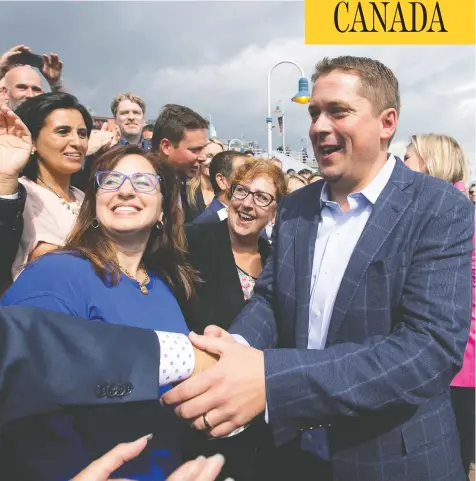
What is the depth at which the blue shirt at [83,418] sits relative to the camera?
4.31 feet

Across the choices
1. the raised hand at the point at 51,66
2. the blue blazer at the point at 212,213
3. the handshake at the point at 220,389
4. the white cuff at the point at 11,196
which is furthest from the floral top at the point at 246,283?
the raised hand at the point at 51,66

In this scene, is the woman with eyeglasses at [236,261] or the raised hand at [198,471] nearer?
the raised hand at [198,471]

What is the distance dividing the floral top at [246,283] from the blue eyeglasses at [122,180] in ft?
3.20

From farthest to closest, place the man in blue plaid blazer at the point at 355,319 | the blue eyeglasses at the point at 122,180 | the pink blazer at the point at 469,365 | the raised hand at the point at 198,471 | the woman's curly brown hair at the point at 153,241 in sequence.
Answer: the pink blazer at the point at 469,365 → the blue eyeglasses at the point at 122,180 → the woman's curly brown hair at the point at 153,241 → the man in blue plaid blazer at the point at 355,319 → the raised hand at the point at 198,471

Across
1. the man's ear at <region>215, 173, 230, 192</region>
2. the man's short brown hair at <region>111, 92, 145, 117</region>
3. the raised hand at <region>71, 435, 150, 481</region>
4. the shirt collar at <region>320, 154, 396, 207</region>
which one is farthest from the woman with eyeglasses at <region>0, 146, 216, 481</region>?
the man's short brown hair at <region>111, 92, 145, 117</region>

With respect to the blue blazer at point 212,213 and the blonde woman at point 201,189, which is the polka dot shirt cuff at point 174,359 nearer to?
the blue blazer at point 212,213

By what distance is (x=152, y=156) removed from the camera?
2260 mm

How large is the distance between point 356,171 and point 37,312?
1.47 meters

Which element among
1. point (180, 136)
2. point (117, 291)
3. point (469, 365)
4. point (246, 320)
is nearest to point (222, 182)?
point (180, 136)

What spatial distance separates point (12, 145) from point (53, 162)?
61 cm

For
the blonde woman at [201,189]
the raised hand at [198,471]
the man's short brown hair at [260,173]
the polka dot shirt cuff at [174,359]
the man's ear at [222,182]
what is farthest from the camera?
the blonde woman at [201,189]

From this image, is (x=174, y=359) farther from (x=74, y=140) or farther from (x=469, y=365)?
(x=469, y=365)

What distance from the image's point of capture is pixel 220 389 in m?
1.39

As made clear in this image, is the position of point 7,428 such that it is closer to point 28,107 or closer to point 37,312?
point 37,312
